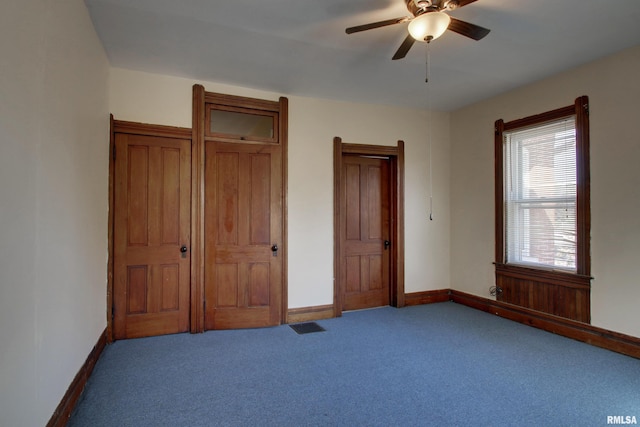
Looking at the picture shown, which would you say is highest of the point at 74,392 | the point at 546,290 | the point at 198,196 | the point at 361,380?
the point at 198,196

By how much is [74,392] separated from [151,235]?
67.1 inches

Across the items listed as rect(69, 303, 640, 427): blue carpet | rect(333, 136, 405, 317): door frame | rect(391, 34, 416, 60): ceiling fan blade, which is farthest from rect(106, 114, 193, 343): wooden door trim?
rect(391, 34, 416, 60): ceiling fan blade

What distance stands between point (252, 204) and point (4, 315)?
278 centimetres

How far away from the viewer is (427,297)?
505 centimetres

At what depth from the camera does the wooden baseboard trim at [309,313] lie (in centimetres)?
419

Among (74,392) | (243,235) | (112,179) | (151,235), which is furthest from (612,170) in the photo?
(112,179)

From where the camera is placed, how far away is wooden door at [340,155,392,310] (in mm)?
4754

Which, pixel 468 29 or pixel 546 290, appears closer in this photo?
pixel 468 29

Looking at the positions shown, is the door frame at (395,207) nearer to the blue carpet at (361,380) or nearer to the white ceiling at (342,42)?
the white ceiling at (342,42)

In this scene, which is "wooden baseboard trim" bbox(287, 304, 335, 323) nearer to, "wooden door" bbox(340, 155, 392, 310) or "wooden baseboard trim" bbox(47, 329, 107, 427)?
"wooden door" bbox(340, 155, 392, 310)

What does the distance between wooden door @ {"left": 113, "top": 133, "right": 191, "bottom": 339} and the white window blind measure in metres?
4.02

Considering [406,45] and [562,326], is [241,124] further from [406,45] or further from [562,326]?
[562,326]

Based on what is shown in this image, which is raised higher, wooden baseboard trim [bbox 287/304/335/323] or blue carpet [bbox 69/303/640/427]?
wooden baseboard trim [bbox 287/304/335/323]

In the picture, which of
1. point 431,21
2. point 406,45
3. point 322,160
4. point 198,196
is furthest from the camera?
point 322,160
